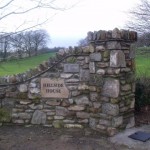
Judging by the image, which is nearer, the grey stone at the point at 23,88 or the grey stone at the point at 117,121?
the grey stone at the point at 117,121

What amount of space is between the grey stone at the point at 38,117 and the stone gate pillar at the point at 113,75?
1010 millimetres

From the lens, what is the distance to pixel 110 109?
19.8 ft

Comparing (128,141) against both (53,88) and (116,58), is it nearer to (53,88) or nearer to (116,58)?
(116,58)

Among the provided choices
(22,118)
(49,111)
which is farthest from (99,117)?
(22,118)

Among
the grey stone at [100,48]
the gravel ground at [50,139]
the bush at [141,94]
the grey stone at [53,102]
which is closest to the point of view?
the gravel ground at [50,139]

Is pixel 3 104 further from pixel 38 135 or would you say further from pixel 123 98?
pixel 123 98

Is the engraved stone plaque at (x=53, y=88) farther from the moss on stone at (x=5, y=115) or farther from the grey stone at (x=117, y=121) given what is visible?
the grey stone at (x=117, y=121)

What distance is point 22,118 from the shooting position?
21.9ft

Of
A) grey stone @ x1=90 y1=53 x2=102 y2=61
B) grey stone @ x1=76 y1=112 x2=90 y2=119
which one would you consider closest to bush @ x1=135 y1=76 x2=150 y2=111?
grey stone @ x1=76 y1=112 x2=90 y2=119

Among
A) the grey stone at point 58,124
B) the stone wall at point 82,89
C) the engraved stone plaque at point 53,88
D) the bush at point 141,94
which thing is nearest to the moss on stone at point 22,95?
the stone wall at point 82,89

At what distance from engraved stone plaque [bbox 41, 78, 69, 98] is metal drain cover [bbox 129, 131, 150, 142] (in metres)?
1.56

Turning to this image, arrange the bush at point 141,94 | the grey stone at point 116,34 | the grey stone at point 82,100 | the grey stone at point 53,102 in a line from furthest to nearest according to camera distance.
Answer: the bush at point 141,94 → the grey stone at point 53,102 → the grey stone at point 82,100 → the grey stone at point 116,34

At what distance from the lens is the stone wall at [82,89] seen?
235 inches

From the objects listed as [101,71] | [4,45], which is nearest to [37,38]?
[4,45]
